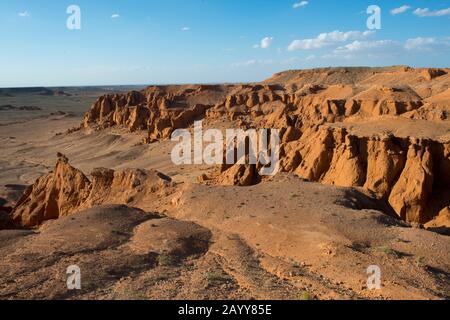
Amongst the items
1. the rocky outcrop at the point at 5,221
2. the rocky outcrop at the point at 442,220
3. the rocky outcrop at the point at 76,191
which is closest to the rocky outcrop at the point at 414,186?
the rocky outcrop at the point at 442,220

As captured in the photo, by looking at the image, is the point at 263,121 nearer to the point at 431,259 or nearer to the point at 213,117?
the point at 213,117

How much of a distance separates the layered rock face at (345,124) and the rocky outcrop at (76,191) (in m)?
5.33

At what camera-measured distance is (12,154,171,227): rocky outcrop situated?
15586 millimetres

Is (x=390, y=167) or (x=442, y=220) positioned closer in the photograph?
(x=442, y=220)

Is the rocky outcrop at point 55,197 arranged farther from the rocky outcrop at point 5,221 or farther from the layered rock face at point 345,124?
the layered rock face at point 345,124

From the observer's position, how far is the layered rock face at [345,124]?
19312mm

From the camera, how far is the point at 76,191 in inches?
670

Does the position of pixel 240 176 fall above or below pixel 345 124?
below

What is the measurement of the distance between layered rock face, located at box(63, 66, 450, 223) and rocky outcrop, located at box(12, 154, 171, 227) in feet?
17.5

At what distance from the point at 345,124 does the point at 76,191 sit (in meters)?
20.1

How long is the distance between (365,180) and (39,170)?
30.6 m

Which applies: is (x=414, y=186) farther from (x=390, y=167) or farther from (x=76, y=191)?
(x=76, y=191)

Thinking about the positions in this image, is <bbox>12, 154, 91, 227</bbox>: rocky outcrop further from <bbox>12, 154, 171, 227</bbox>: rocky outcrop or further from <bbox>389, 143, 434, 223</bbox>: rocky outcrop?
<bbox>389, 143, 434, 223</bbox>: rocky outcrop

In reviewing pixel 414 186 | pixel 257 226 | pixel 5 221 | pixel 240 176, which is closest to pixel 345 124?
pixel 414 186
